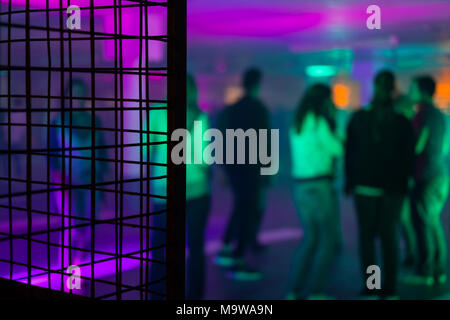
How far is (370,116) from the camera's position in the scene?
4.38m

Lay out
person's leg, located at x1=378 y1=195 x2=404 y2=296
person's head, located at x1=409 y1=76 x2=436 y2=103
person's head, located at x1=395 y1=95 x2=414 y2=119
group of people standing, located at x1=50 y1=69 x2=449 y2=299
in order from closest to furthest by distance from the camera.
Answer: group of people standing, located at x1=50 y1=69 x2=449 y2=299
person's leg, located at x1=378 y1=195 x2=404 y2=296
person's head, located at x1=409 y1=76 x2=436 y2=103
person's head, located at x1=395 y1=95 x2=414 y2=119

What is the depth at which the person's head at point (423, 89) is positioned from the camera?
506 centimetres

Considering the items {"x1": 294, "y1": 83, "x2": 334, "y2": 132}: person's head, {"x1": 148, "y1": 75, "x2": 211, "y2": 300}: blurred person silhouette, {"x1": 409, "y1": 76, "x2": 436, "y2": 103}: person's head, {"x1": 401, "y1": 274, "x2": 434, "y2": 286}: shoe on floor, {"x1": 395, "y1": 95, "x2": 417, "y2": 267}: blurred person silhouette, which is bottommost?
{"x1": 401, "y1": 274, "x2": 434, "y2": 286}: shoe on floor

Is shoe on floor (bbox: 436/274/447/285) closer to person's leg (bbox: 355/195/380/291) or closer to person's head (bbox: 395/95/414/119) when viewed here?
person's leg (bbox: 355/195/380/291)

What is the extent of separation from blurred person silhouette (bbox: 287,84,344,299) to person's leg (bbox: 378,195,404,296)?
41cm

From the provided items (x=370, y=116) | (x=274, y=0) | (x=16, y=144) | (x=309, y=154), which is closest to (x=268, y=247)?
(x=309, y=154)

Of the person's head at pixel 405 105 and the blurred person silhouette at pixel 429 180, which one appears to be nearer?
the blurred person silhouette at pixel 429 180

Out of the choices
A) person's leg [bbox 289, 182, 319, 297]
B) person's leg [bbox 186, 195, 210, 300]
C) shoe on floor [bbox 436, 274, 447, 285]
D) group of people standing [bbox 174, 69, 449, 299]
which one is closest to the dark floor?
shoe on floor [bbox 436, 274, 447, 285]

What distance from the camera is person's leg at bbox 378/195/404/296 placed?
14.9 ft

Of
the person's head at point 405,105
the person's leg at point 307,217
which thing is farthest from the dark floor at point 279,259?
the person's head at point 405,105

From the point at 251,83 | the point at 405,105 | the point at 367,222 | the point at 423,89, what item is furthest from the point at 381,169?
the point at 405,105

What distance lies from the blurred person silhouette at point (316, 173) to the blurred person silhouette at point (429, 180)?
2.62 ft

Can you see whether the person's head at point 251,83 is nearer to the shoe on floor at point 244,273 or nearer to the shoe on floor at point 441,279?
the shoe on floor at point 244,273
